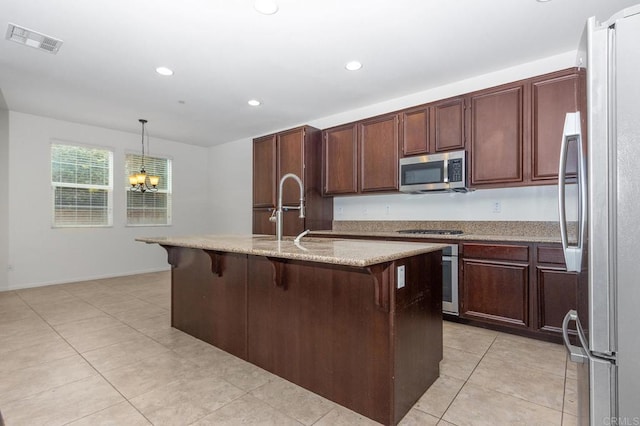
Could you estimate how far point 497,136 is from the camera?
3.15m

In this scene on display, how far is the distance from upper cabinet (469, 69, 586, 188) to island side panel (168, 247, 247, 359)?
2.53 metres

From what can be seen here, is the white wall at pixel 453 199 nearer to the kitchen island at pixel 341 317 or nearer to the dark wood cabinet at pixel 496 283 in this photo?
the dark wood cabinet at pixel 496 283

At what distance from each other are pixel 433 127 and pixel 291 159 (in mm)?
2019

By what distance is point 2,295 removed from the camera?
4398mm

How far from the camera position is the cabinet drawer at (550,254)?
263 centimetres

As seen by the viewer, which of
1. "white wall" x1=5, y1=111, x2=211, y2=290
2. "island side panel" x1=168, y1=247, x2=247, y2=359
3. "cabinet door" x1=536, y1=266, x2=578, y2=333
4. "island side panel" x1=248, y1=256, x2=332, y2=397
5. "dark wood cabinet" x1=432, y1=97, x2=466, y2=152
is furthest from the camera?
"white wall" x1=5, y1=111, x2=211, y2=290

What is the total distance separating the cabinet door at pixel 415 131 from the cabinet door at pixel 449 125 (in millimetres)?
102

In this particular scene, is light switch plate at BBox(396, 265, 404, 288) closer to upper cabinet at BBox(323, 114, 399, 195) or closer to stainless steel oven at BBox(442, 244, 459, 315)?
stainless steel oven at BBox(442, 244, 459, 315)

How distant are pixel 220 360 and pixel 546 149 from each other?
10.7 feet

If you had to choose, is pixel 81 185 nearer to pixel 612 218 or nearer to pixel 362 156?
pixel 362 156

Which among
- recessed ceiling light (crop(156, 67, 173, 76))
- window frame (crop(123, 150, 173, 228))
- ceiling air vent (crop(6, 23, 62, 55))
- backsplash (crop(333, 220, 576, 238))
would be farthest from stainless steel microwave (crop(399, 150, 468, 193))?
window frame (crop(123, 150, 173, 228))

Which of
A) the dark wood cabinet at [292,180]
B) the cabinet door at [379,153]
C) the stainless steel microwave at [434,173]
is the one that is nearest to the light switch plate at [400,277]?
the stainless steel microwave at [434,173]

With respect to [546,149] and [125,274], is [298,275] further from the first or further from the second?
[125,274]

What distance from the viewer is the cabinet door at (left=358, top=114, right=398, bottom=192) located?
3877 millimetres
